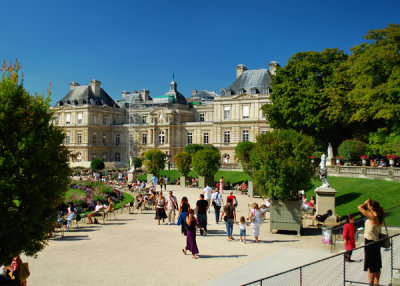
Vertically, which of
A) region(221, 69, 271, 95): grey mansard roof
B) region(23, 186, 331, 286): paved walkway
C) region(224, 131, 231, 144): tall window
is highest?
region(221, 69, 271, 95): grey mansard roof

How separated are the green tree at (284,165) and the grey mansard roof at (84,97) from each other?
52.3m

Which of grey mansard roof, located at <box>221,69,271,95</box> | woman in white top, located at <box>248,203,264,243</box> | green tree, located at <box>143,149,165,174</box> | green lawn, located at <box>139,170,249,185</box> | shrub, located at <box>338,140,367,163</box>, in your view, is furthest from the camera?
grey mansard roof, located at <box>221,69,271,95</box>

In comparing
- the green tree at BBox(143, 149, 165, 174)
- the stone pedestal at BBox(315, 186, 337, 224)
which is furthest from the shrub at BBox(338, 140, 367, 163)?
the green tree at BBox(143, 149, 165, 174)

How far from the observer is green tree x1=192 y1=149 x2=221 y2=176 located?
30.7 meters

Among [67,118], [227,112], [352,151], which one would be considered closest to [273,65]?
[227,112]

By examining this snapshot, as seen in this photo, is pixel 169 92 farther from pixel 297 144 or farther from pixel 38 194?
pixel 38 194

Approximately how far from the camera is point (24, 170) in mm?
6727

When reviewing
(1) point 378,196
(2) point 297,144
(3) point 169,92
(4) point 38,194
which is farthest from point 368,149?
(3) point 169,92

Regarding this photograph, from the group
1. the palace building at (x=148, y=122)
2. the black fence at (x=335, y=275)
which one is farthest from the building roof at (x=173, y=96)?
the black fence at (x=335, y=275)

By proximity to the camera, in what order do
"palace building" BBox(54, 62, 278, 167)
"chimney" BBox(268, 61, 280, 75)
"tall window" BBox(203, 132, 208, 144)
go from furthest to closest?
"tall window" BBox(203, 132, 208, 144), "palace building" BBox(54, 62, 278, 167), "chimney" BBox(268, 61, 280, 75)

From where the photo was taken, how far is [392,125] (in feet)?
91.9

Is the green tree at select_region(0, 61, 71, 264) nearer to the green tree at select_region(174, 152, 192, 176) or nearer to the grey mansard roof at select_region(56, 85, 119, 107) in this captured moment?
the green tree at select_region(174, 152, 192, 176)

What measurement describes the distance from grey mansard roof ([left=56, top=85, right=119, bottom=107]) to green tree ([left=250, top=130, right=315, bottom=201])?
171 ft

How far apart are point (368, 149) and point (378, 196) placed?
11765mm
